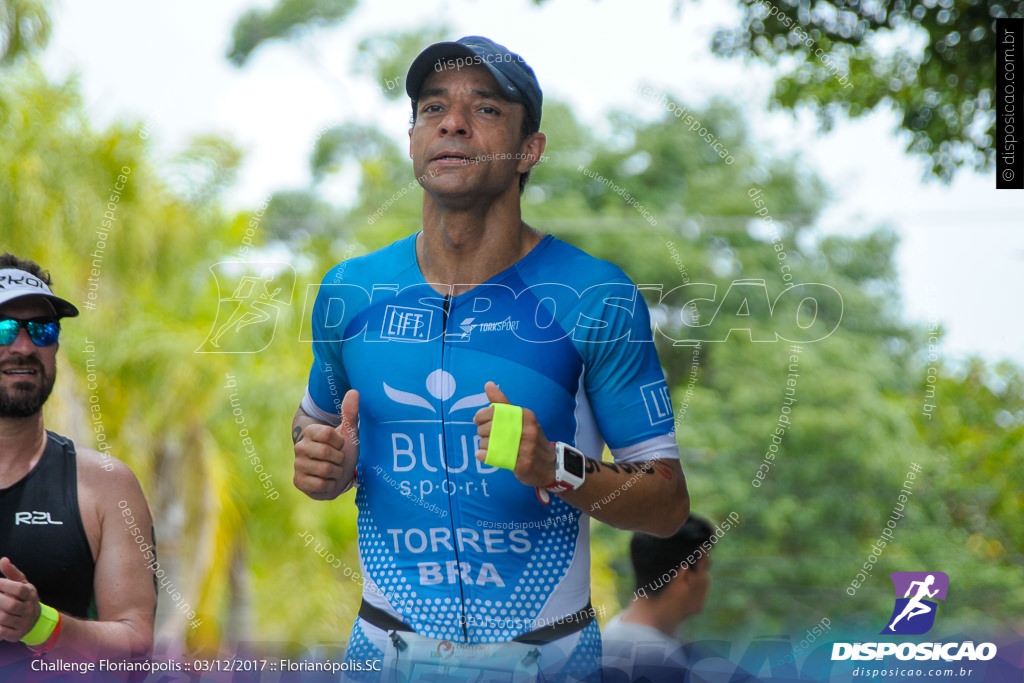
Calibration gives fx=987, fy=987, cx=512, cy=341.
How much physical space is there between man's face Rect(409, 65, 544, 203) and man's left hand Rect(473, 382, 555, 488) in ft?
1.87

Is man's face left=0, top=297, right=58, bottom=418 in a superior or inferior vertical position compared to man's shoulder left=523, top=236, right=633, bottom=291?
inferior

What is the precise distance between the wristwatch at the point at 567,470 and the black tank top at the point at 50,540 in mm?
1247

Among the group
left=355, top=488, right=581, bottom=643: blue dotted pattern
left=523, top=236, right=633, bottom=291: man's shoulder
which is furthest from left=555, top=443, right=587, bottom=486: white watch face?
left=523, top=236, right=633, bottom=291: man's shoulder

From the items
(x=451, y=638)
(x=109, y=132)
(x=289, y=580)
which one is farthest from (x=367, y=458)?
(x=289, y=580)

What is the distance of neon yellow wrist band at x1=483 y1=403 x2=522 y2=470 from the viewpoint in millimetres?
2020

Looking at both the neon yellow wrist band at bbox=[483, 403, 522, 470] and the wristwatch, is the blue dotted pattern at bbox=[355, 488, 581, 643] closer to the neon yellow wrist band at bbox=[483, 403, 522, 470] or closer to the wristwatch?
the wristwatch

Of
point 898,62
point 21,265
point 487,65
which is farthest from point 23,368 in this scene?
point 898,62

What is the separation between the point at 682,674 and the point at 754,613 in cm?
1170

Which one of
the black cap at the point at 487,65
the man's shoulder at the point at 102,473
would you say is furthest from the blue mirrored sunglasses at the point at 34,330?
the black cap at the point at 487,65

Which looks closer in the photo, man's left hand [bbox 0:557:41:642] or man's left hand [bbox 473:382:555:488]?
man's left hand [bbox 473:382:555:488]

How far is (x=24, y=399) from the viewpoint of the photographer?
2.53 metres

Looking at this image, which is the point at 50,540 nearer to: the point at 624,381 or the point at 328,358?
the point at 328,358

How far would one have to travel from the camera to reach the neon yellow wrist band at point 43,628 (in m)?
2.29

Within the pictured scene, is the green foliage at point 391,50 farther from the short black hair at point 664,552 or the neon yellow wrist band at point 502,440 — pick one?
the neon yellow wrist band at point 502,440
